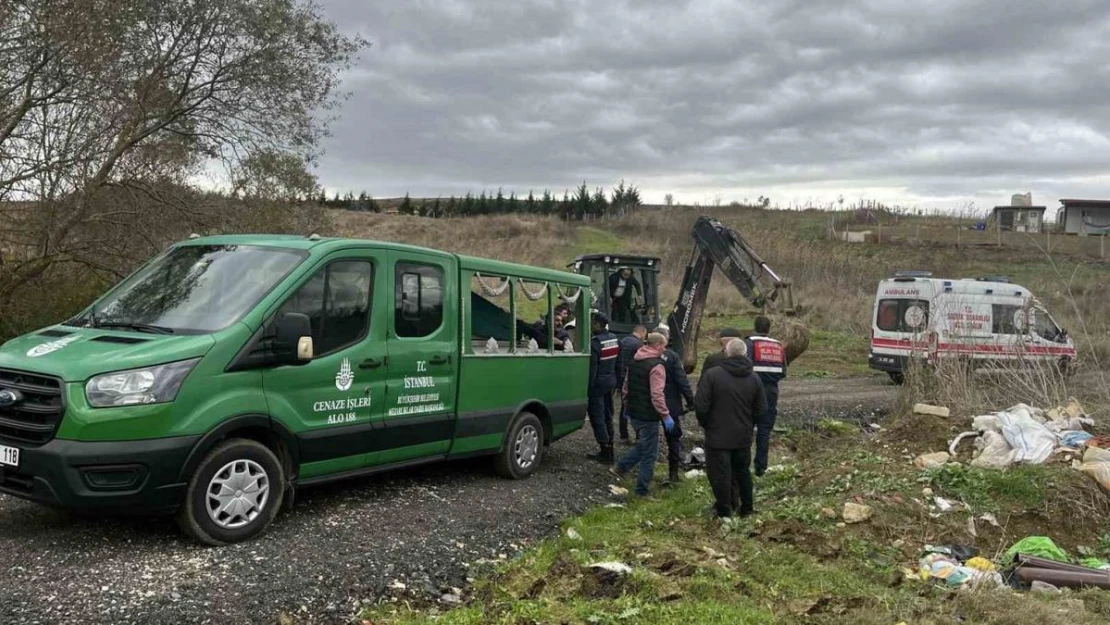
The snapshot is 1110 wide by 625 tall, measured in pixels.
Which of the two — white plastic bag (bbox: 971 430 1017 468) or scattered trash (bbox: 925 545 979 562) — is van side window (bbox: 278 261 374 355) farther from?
white plastic bag (bbox: 971 430 1017 468)

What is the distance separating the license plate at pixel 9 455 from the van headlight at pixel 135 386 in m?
0.62

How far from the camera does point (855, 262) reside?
1811 inches

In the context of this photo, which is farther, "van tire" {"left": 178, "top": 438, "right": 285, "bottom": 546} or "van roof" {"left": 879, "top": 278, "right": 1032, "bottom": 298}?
"van roof" {"left": 879, "top": 278, "right": 1032, "bottom": 298}

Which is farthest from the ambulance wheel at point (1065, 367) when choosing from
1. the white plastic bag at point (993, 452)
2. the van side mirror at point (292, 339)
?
the van side mirror at point (292, 339)

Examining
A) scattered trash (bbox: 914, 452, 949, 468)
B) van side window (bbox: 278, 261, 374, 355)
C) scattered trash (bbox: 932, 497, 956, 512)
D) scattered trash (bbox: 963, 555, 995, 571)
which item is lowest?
scattered trash (bbox: 963, 555, 995, 571)

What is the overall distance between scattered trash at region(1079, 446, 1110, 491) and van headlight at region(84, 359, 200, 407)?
8.42 meters

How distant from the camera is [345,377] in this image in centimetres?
649

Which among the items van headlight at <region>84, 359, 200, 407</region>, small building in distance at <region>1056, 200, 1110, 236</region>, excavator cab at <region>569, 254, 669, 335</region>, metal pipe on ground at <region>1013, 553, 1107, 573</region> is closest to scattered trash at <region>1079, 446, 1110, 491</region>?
metal pipe on ground at <region>1013, 553, 1107, 573</region>

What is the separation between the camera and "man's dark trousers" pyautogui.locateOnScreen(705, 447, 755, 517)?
7.96 meters

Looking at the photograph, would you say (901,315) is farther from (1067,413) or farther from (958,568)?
(958,568)

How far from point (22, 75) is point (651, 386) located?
34.6ft

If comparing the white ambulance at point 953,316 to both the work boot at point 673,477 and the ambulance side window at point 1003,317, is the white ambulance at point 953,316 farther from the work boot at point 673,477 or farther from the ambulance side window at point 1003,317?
the work boot at point 673,477

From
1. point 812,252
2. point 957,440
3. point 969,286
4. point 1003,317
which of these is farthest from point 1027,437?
point 812,252

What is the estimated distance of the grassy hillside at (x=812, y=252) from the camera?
1197 inches
